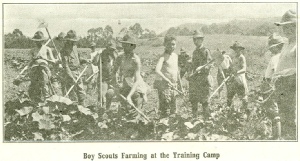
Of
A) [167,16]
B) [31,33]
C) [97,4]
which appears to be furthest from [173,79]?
[31,33]

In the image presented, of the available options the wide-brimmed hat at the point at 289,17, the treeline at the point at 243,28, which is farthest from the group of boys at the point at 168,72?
the treeline at the point at 243,28

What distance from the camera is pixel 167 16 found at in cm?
672

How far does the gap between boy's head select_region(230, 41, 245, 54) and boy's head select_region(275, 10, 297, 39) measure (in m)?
0.54

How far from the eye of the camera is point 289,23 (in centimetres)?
670

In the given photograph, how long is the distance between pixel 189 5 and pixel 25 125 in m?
2.57

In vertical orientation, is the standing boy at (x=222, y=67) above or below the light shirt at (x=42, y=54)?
below

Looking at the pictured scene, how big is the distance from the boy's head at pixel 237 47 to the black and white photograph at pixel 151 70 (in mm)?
13

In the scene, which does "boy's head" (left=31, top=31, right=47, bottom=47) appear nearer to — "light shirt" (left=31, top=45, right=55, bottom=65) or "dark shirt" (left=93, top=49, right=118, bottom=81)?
"light shirt" (left=31, top=45, right=55, bottom=65)

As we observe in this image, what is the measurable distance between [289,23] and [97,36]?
244 centimetres

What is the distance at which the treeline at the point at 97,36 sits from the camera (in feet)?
22.0

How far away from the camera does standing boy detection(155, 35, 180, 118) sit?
22.0ft

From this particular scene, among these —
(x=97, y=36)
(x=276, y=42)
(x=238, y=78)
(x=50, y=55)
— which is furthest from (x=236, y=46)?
(x=50, y=55)

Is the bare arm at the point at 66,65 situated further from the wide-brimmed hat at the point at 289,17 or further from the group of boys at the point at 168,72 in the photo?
the wide-brimmed hat at the point at 289,17

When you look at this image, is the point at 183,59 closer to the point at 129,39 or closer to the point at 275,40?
the point at 129,39
